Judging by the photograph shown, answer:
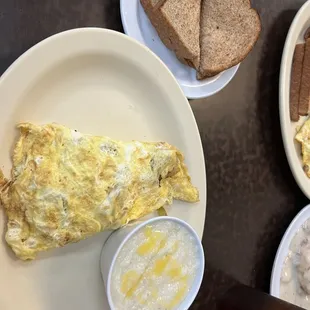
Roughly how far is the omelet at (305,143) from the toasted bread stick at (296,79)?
5 cm

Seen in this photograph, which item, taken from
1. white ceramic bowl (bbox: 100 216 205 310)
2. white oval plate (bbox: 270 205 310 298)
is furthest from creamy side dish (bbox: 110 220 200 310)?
white oval plate (bbox: 270 205 310 298)

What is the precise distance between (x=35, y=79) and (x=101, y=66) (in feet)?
0.64

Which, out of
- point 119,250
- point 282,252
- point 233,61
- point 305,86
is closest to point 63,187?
point 119,250

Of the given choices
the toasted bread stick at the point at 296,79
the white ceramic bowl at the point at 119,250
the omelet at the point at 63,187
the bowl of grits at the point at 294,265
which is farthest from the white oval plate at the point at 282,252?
the omelet at the point at 63,187

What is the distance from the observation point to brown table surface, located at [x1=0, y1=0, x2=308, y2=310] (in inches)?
60.4

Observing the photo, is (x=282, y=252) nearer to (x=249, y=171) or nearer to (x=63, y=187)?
(x=249, y=171)

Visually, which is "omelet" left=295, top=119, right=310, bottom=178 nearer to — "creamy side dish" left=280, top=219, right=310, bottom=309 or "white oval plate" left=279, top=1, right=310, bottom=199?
"white oval plate" left=279, top=1, right=310, bottom=199

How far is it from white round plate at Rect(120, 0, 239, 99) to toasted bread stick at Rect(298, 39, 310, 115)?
26 cm

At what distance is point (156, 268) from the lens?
110cm

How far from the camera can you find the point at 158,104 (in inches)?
51.9

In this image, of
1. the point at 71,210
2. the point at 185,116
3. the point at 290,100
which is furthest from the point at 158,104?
the point at 290,100

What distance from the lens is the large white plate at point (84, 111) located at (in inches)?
42.7

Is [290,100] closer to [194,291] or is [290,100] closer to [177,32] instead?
[177,32]

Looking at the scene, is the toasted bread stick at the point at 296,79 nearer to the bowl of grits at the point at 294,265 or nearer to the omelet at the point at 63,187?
the bowl of grits at the point at 294,265
